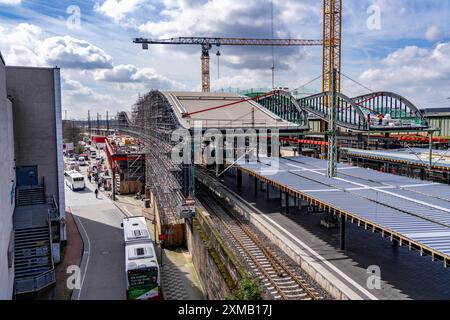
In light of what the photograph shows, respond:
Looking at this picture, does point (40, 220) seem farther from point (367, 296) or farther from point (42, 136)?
point (367, 296)

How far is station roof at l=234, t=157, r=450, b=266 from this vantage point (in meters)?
12.3

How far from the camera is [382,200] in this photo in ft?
55.9

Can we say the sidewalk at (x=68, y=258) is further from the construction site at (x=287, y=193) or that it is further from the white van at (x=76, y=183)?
the white van at (x=76, y=183)

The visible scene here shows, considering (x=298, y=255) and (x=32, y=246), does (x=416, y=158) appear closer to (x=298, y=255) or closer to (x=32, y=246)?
(x=298, y=255)

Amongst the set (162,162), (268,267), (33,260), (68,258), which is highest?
(162,162)

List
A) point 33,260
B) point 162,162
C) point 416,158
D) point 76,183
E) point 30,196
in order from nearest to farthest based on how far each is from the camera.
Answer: point 33,260 → point 30,196 → point 416,158 → point 162,162 → point 76,183

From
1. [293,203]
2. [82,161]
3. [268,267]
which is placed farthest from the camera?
[82,161]

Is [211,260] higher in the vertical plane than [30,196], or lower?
lower

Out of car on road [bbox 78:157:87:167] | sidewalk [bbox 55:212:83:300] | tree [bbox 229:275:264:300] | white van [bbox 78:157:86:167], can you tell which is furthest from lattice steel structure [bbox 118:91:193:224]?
white van [bbox 78:157:86:167]

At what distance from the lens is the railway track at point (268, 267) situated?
13945mm

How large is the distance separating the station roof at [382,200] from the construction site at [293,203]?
0.18 ft

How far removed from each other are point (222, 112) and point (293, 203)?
20922 millimetres

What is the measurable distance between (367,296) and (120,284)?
11.0 m

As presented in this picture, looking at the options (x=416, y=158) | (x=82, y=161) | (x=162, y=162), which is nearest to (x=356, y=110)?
(x=416, y=158)
